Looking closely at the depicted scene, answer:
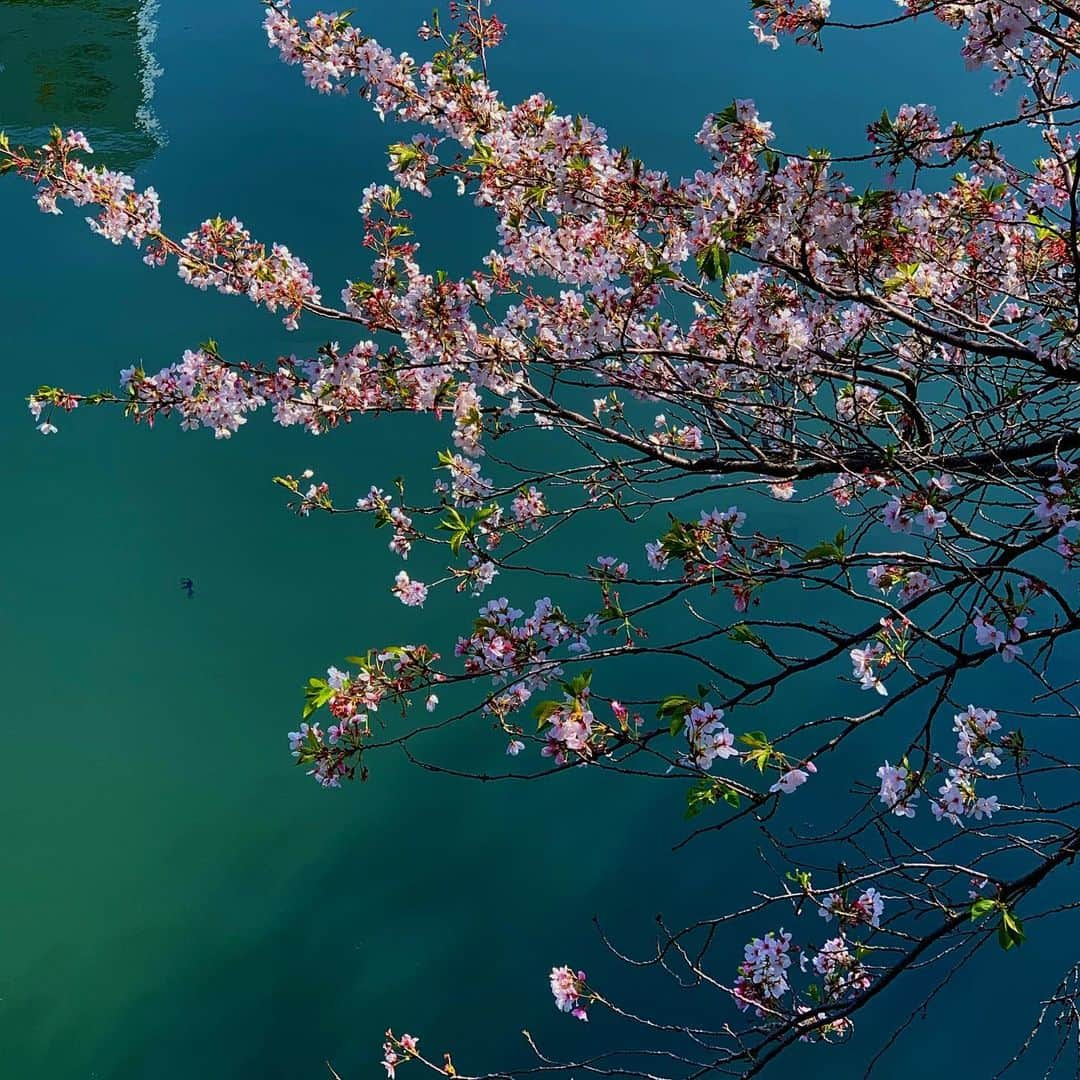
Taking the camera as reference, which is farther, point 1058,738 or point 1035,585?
point 1058,738

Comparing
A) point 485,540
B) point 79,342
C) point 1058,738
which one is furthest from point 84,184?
point 1058,738

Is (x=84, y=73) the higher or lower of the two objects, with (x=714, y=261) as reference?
higher

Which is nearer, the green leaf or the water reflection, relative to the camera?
the green leaf

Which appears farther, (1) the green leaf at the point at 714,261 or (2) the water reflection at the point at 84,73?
(2) the water reflection at the point at 84,73

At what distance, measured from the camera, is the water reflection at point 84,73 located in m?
6.22

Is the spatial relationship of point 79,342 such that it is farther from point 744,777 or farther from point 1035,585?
point 1035,585

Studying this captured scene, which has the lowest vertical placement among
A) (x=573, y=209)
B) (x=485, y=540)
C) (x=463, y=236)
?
(x=485, y=540)

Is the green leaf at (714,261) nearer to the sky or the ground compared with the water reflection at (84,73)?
nearer to the ground

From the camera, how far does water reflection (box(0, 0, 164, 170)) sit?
20.4 feet

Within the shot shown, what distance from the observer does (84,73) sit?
6.80 m

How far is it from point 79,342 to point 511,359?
12.8 feet

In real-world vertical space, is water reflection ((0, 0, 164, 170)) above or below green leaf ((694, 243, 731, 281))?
above

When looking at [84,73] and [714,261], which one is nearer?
[714,261]

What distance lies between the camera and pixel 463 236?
547cm
